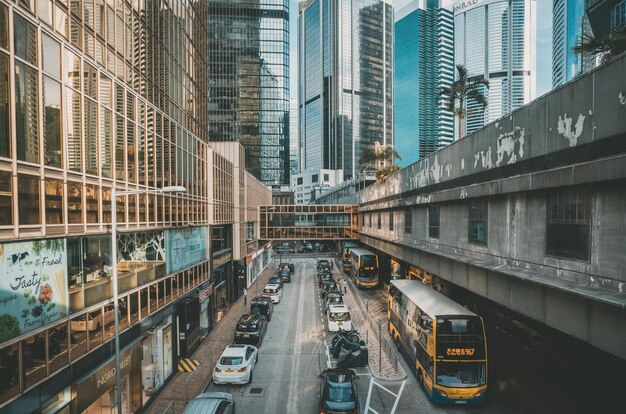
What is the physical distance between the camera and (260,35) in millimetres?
105500

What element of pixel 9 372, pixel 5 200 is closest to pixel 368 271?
pixel 9 372

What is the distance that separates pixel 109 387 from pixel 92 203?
5.89 m

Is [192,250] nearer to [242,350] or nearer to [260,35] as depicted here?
[242,350]

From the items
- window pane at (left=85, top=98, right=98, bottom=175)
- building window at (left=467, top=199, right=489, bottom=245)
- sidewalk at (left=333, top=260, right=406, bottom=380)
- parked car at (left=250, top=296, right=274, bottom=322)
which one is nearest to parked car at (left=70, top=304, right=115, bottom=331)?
window pane at (left=85, top=98, right=98, bottom=175)

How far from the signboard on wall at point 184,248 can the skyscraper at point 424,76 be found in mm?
175879

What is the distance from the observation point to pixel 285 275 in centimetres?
4519

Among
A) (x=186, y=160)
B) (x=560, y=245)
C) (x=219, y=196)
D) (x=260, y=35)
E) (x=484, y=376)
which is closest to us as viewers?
(x=560, y=245)

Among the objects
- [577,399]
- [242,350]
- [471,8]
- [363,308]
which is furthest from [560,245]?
[471,8]

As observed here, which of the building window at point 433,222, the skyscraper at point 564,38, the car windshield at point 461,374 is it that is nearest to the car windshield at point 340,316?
the building window at point 433,222

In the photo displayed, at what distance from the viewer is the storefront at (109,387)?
34.6 ft

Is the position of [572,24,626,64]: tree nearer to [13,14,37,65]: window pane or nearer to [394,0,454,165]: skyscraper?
[13,14,37,65]: window pane

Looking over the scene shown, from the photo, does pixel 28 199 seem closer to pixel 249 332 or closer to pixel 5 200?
pixel 5 200

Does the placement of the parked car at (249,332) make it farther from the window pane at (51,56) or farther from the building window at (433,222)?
the window pane at (51,56)

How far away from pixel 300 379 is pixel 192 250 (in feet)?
30.1
